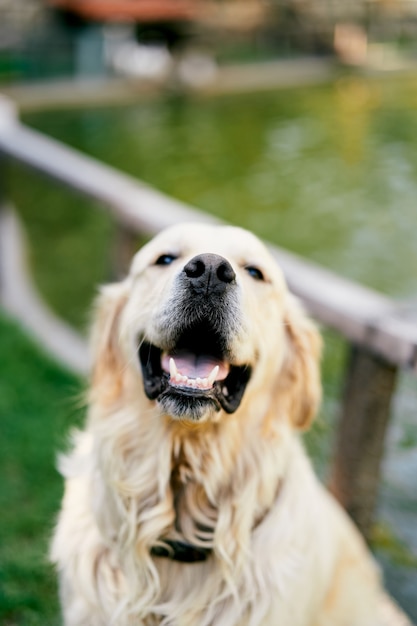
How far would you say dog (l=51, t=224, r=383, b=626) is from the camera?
2.03 m

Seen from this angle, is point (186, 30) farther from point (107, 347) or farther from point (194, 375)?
point (194, 375)

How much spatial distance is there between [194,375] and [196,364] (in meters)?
0.04

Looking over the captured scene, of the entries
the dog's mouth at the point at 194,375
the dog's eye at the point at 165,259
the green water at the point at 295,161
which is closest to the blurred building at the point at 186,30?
the green water at the point at 295,161

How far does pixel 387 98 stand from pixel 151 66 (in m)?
4.82

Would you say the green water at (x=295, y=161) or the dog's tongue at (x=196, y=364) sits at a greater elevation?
the green water at (x=295, y=161)

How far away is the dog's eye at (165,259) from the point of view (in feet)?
7.39

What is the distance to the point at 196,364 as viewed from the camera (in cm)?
206

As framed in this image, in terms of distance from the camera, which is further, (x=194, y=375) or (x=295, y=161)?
(x=295, y=161)

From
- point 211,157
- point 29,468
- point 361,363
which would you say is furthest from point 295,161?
point 361,363

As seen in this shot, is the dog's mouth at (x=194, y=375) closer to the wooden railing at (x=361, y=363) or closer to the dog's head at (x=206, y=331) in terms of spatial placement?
the dog's head at (x=206, y=331)

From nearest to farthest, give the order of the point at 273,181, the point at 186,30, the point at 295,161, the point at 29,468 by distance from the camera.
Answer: the point at 29,468 → the point at 273,181 → the point at 295,161 → the point at 186,30

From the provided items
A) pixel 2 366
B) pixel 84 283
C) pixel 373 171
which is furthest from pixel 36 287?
pixel 373 171

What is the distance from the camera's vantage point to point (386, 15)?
808 inches

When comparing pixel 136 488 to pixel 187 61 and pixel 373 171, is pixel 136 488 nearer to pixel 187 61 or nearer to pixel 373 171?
pixel 373 171
